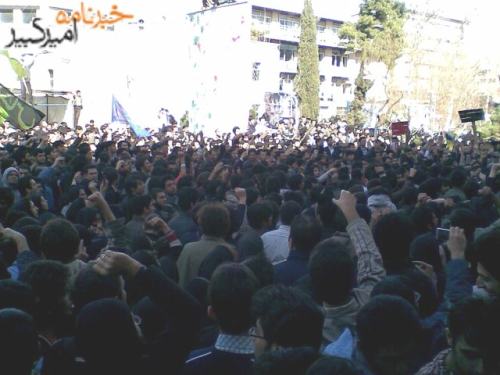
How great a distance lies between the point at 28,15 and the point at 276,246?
3799 centimetres

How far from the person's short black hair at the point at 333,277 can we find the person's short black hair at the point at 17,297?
1.32m

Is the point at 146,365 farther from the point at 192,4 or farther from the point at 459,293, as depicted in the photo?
the point at 192,4

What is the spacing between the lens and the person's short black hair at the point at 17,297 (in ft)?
10.0

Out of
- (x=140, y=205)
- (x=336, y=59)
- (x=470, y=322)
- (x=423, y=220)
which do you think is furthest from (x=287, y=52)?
(x=470, y=322)

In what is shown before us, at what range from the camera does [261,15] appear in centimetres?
5531

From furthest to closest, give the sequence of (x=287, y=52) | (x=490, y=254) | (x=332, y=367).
Answer: (x=287, y=52), (x=490, y=254), (x=332, y=367)

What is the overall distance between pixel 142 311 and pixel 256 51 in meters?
48.2

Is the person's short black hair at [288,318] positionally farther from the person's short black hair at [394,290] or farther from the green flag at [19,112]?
the green flag at [19,112]

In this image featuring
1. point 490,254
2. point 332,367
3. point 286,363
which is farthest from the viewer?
point 490,254

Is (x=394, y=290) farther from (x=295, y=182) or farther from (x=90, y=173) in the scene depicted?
(x=90, y=173)

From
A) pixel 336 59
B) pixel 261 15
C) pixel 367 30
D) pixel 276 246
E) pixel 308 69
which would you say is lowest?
pixel 276 246

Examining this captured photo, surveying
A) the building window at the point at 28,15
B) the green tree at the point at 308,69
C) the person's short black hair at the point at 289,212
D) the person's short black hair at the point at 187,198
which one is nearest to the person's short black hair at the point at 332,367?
the person's short black hair at the point at 289,212

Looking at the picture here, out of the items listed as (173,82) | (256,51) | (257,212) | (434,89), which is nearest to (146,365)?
Answer: (257,212)

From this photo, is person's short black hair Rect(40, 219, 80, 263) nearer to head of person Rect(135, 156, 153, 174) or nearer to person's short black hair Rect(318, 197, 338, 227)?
person's short black hair Rect(318, 197, 338, 227)
